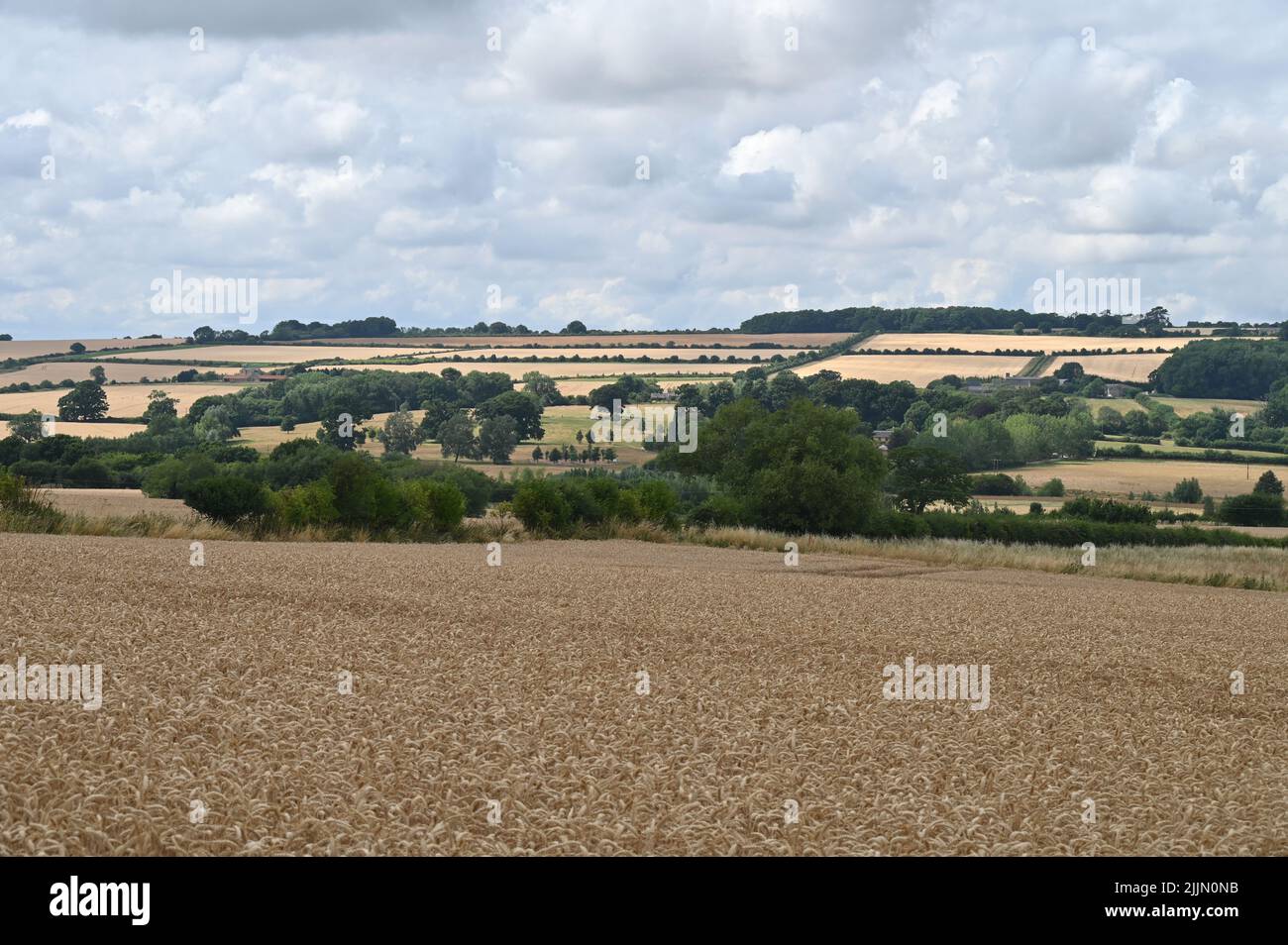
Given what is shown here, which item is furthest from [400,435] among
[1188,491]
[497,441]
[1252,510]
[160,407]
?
[1252,510]

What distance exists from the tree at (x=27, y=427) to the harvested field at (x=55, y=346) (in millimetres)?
42967

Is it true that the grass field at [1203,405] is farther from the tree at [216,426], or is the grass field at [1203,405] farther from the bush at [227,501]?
the bush at [227,501]

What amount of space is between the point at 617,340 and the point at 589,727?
136011 millimetres

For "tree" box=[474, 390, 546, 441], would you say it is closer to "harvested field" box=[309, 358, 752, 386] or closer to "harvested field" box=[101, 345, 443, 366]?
"harvested field" box=[309, 358, 752, 386]

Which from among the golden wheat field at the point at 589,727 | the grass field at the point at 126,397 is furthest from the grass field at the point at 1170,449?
the golden wheat field at the point at 589,727

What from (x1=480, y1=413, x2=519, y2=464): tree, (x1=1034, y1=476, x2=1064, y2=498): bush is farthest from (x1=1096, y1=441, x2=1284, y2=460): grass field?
(x1=480, y1=413, x2=519, y2=464): tree

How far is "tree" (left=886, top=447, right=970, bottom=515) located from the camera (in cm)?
6412

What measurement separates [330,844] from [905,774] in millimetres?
4510

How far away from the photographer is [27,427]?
6731 cm

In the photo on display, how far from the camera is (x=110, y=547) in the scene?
2392 cm

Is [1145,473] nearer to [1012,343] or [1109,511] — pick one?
[1109,511]

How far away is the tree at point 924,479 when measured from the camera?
6412cm

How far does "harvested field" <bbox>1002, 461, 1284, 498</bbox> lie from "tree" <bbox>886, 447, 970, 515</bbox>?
474 inches
